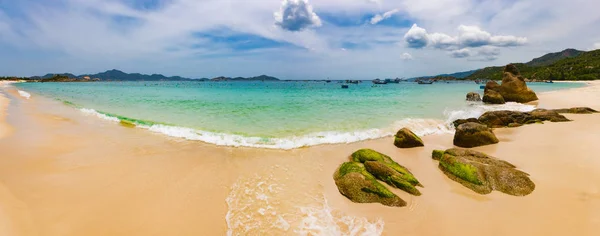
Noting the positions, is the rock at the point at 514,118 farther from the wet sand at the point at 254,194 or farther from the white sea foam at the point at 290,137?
the wet sand at the point at 254,194

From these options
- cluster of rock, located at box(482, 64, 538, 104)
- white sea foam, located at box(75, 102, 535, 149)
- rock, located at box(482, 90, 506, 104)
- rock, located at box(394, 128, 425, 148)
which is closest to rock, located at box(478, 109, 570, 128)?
white sea foam, located at box(75, 102, 535, 149)

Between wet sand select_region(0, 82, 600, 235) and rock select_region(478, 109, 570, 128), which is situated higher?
rock select_region(478, 109, 570, 128)

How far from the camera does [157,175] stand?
7.07m

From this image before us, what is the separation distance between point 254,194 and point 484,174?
581 centimetres

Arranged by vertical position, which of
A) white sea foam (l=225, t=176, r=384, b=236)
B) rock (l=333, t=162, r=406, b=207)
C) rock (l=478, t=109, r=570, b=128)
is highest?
rock (l=478, t=109, r=570, b=128)

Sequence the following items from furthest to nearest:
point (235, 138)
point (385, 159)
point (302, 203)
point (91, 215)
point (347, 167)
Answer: point (235, 138), point (385, 159), point (347, 167), point (302, 203), point (91, 215)

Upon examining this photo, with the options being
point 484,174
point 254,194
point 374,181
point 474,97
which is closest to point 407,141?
point 484,174

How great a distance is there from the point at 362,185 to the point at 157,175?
548cm

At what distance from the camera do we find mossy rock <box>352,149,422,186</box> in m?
6.54

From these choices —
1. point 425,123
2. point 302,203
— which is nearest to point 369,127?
point 425,123

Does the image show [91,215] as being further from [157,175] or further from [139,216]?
[157,175]

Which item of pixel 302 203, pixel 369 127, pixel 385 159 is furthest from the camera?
pixel 369 127

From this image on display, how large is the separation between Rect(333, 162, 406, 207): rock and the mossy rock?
0.87 m

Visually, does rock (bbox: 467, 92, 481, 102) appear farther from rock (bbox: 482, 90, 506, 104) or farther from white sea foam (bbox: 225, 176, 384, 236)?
white sea foam (bbox: 225, 176, 384, 236)
